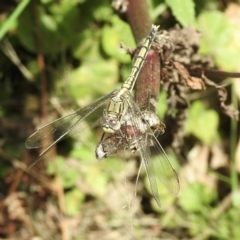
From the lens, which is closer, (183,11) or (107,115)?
(107,115)

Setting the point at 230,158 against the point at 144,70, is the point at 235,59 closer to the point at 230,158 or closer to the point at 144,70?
the point at 230,158

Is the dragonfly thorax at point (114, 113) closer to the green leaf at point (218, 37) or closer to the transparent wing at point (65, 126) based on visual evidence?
the transparent wing at point (65, 126)

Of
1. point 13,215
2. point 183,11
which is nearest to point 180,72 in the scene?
point 183,11

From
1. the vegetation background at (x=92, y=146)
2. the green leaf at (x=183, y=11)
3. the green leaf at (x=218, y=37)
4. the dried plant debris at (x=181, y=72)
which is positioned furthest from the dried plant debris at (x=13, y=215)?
the green leaf at (x=183, y=11)

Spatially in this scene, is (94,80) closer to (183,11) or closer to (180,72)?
(183,11)

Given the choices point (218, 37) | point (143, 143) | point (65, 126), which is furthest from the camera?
point (218, 37)
